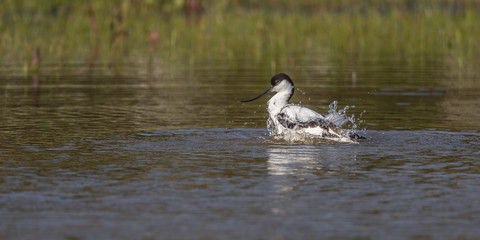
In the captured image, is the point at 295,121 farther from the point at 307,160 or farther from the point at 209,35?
the point at 209,35

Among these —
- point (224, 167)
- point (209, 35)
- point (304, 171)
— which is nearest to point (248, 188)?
point (304, 171)

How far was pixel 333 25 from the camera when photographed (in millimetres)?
27609

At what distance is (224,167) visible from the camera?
28.3 feet

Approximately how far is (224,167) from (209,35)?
17.9 metres

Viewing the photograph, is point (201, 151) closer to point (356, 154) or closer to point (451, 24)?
point (356, 154)

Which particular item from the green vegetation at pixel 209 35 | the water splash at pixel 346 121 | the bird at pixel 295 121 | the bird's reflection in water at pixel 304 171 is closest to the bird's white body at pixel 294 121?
the bird at pixel 295 121

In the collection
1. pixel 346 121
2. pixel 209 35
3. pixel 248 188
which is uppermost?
pixel 209 35

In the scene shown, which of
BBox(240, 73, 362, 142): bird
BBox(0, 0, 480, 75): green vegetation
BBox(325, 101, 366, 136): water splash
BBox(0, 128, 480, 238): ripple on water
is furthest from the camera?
BBox(0, 0, 480, 75): green vegetation

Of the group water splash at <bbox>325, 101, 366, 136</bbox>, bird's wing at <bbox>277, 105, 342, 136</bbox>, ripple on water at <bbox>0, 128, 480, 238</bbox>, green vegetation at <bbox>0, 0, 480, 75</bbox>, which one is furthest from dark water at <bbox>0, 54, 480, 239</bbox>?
green vegetation at <bbox>0, 0, 480, 75</bbox>

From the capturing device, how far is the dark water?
21.1ft

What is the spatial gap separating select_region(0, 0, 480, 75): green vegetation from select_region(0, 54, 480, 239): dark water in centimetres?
519

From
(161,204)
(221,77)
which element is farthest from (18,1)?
(161,204)

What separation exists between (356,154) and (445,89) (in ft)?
22.6

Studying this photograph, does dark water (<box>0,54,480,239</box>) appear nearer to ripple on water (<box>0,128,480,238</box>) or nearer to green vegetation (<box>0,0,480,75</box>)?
ripple on water (<box>0,128,480,238</box>)
